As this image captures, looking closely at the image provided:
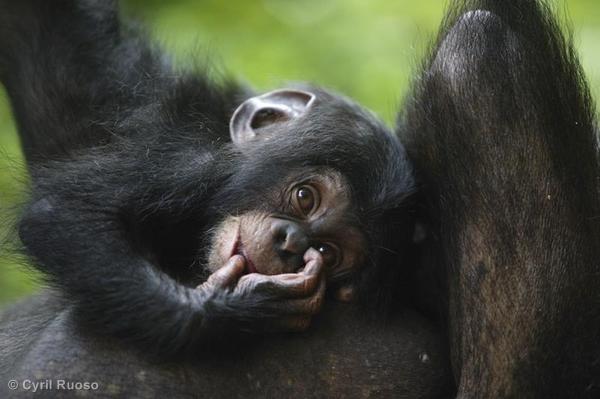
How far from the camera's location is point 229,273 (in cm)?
342

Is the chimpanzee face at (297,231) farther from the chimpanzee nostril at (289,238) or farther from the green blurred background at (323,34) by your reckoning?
the green blurred background at (323,34)

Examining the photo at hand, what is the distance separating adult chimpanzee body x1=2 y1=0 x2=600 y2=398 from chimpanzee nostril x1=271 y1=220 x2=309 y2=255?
278 mm


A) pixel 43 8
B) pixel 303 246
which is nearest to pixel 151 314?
pixel 303 246

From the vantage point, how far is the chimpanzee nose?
11.5ft

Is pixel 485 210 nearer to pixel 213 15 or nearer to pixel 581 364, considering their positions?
pixel 581 364

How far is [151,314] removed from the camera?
3.26 meters

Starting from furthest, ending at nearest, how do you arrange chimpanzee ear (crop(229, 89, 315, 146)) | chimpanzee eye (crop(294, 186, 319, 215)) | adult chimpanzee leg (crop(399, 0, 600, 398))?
chimpanzee ear (crop(229, 89, 315, 146)) → chimpanzee eye (crop(294, 186, 319, 215)) → adult chimpanzee leg (crop(399, 0, 600, 398))

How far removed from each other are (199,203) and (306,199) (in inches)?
16.8

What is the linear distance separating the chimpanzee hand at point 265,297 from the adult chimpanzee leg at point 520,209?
49cm

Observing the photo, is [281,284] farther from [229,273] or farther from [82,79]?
[82,79]

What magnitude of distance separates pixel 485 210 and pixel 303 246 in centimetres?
65

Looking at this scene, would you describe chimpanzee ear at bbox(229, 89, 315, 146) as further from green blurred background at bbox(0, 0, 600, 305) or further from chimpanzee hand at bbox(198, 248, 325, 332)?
green blurred background at bbox(0, 0, 600, 305)

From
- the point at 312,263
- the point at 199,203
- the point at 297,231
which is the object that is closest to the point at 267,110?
the point at 199,203

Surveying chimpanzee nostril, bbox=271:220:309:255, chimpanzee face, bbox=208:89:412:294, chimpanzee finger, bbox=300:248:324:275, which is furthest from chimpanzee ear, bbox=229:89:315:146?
chimpanzee finger, bbox=300:248:324:275
